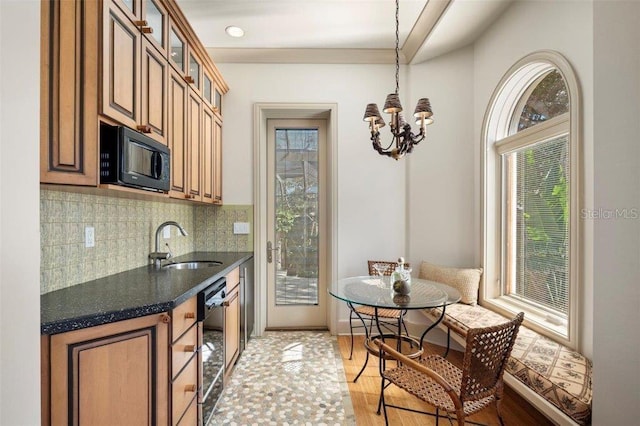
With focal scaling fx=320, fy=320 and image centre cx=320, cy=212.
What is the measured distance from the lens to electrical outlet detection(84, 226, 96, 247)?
68.7 inches

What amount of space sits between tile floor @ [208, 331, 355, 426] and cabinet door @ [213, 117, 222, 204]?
1.53 meters

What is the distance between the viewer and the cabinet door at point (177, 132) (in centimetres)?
212

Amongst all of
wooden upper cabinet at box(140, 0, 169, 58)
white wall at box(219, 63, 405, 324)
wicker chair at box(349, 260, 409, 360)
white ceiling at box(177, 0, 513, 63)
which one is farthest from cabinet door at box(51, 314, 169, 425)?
white ceiling at box(177, 0, 513, 63)

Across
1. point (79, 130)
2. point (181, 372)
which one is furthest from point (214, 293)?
point (79, 130)

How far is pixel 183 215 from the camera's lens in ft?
10.2

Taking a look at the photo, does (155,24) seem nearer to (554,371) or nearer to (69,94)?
(69,94)

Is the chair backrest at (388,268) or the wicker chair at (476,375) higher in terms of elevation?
the chair backrest at (388,268)

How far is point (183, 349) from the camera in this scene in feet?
5.17

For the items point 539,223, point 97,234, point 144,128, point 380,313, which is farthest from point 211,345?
point 539,223

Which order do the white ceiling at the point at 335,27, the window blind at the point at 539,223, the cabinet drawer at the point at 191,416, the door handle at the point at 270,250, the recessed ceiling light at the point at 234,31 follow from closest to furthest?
1. the cabinet drawer at the point at 191,416
2. the window blind at the point at 539,223
3. the white ceiling at the point at 335,27
4. the recessed ceiling light at the point at 234,31
5. the door handle at the point at 270,250

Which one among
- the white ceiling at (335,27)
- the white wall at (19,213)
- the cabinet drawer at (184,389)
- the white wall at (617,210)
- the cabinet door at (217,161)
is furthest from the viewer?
the cabinet door at (217,161)

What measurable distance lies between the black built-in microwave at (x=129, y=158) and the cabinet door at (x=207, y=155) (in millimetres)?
967

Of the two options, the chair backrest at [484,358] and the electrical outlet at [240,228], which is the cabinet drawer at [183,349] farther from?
the electrical outlet at [240,228]

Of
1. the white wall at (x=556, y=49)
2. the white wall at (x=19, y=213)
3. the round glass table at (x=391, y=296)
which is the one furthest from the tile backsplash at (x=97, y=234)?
the white wall at (x=556, y=49)
